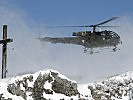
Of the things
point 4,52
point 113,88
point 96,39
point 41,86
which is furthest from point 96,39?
point 41,86

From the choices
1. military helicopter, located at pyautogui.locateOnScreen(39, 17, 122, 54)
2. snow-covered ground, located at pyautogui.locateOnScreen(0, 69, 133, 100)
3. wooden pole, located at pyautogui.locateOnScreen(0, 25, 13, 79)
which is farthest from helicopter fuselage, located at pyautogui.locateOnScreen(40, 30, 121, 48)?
wooden pole, located at pyautogui.locateOnScreen(0, 25, 13, 79)

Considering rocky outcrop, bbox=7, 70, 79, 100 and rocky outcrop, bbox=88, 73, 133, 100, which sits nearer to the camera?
rocky outcrop, bbox=7, 70, 79, 100

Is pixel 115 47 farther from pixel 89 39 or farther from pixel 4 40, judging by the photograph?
pixel 4 40

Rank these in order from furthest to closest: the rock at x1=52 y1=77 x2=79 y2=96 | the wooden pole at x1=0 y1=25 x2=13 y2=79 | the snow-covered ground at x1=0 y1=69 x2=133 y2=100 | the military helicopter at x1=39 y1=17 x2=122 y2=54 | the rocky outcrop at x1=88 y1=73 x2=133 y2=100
A: the military helicopter at x1=39 y1=17 x2=122 y2=54, the wooden pole at x1=0 y1=25 x2=13 y2=79, the rocky outcrop at x1=88 y1=73 x2=133 y2=100, the rock at x1=52 y1=77 x2=79 y2=96, the snow-covered ground at x1=0 y1=69 x2=133 y2=100

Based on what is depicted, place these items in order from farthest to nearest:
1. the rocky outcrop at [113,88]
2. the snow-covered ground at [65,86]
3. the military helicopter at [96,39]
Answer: the military helicopter at [96,39]
the rocky outcrop at [113,88]
the snow-covered ground at [65,86]

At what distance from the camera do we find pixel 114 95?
31.6m

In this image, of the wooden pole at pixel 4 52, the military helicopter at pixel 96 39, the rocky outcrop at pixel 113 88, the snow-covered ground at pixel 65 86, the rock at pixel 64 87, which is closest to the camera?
the snow-covered ground at pixel 65 86

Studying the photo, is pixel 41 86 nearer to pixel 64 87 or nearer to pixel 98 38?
pixel 64 87

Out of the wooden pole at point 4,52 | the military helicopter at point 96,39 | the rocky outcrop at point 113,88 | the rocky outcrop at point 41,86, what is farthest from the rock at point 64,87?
the military helicopter at point 96,39

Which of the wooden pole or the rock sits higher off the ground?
the wooden pole

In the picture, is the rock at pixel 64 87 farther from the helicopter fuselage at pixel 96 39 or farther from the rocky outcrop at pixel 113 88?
the helicopter fuselage at pixel 96 39

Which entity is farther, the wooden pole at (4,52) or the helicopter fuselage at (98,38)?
the helicopter fuselage at (98,38)

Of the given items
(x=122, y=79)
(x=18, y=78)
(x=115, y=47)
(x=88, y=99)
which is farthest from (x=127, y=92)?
(x=115, y=47)

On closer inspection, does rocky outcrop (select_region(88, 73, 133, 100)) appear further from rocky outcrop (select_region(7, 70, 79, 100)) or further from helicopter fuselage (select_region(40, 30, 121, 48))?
helicopter fuselage (select_region(40, 30, 121, 48))
